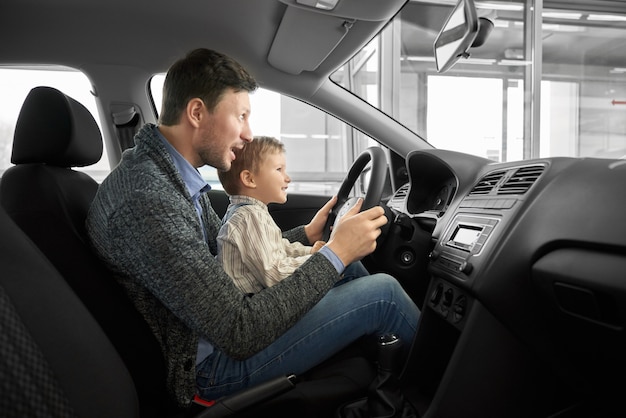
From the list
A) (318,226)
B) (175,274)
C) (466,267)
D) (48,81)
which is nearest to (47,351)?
(175,274)

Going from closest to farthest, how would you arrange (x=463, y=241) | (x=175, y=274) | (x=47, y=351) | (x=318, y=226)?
(x=47, y=351) → (x=175, y=274) → (x=463, y=241) → (x=318, y=226)

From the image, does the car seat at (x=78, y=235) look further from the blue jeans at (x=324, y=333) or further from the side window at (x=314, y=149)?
the side window at (x=314, y=149)

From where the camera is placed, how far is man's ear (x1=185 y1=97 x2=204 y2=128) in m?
1.14

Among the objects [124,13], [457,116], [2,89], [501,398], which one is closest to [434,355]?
[501,398]

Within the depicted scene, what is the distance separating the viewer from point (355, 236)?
1.14 m

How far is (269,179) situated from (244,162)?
98mm

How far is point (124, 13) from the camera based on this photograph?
179 centimetres

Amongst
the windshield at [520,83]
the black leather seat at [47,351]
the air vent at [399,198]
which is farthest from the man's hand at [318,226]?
the windshield at [520,83]

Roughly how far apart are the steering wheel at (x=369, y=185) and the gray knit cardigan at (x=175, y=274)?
0.37 meters

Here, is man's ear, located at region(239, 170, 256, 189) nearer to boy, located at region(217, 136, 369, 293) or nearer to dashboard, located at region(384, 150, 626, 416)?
boy, located at region(217, 136, 369, 293)

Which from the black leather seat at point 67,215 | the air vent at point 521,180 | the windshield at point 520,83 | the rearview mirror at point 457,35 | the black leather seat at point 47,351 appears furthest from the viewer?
the windshield at point 520,83

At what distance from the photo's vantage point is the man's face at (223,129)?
3.82ft

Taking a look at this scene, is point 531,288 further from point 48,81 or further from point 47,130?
point 48,81

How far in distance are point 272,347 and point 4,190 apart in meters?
0.71
